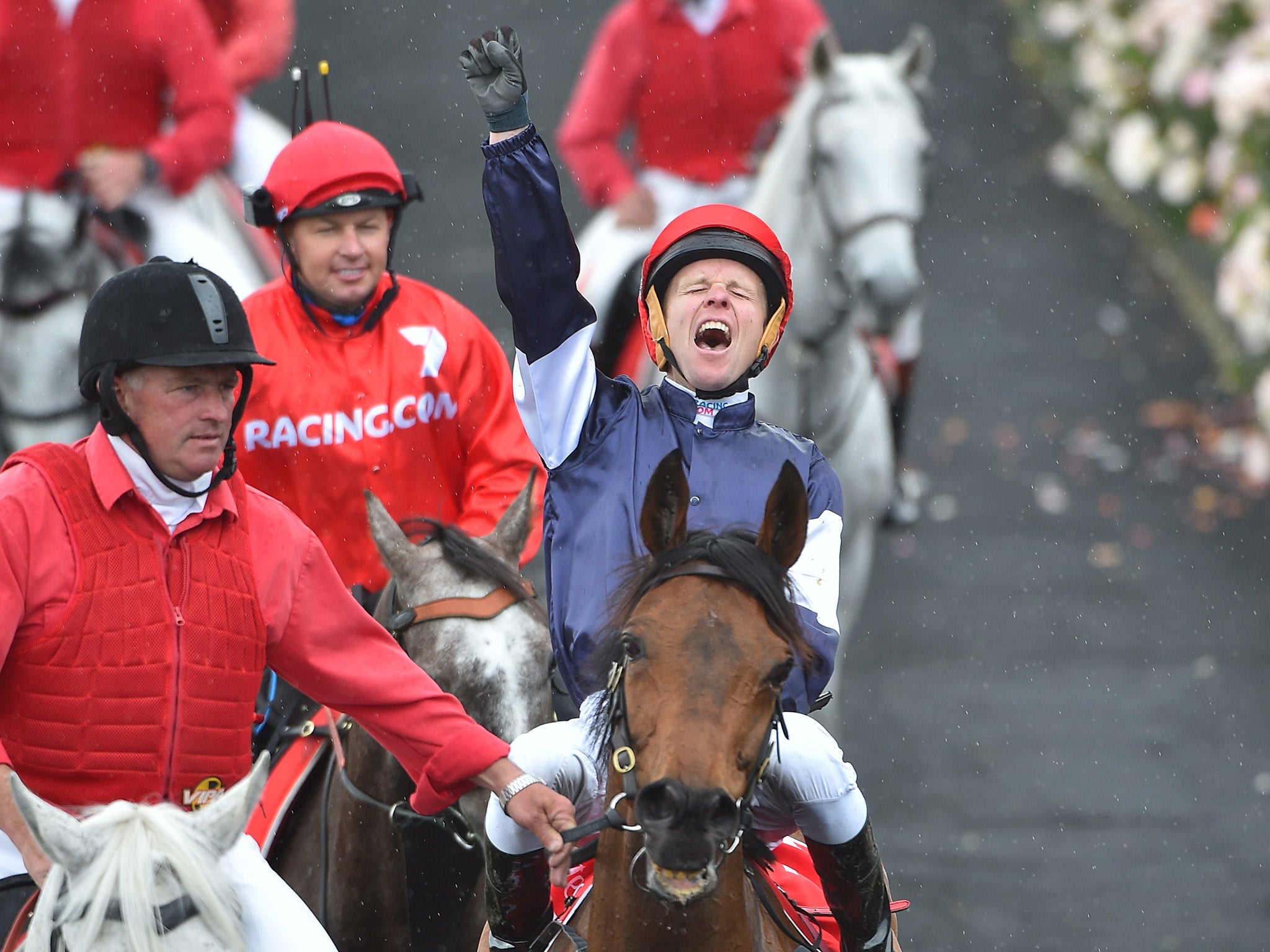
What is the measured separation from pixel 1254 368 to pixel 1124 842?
4939 millimetres

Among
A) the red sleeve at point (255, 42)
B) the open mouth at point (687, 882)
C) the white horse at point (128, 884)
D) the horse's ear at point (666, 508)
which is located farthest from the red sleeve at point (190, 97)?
the open mouth at point (687, 882)

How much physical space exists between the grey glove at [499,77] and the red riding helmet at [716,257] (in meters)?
0.51

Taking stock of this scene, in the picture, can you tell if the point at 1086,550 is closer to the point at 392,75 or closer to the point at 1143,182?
the point at 1143,182

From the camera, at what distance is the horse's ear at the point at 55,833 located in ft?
8.09

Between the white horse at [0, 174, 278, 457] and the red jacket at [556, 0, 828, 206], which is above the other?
the red jacket at [556, 0, 828, 206]

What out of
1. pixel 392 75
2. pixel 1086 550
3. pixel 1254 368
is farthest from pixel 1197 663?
pixel 392 75

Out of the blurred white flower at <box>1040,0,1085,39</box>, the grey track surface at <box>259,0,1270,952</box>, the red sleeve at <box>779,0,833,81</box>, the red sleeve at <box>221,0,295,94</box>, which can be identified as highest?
the blurred white flower at <box>1040,0,1085,39</box>

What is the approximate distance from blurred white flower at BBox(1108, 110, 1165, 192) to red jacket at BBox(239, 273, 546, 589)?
8272 mm

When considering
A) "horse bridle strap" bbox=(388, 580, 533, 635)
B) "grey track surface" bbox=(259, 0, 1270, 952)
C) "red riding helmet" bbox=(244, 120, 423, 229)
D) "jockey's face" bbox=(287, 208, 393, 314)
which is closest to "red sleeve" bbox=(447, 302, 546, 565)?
"jockey's face" bbox=(287, 208, 393, 314)

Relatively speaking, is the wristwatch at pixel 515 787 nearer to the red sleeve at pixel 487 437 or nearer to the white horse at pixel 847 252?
the red sleeve at pixel 487 437

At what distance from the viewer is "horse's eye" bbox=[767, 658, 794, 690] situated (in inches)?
109

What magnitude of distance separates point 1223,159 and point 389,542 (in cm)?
823

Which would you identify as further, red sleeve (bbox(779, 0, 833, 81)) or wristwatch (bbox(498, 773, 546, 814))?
red sleeve (bbox(779, 0, 833, 81))

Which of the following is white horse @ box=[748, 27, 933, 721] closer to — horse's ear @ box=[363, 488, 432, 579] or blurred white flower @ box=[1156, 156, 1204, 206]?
horse's ear @ box=[363, 488, 432, 579]
